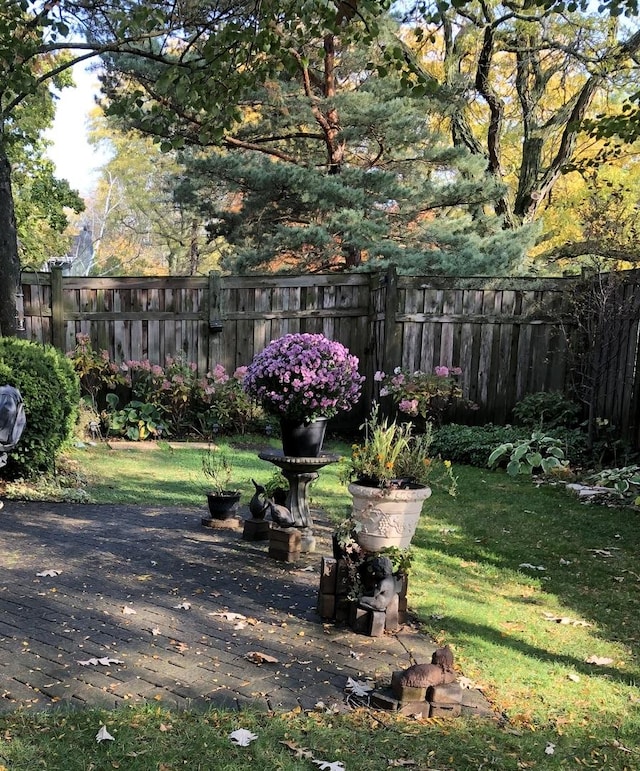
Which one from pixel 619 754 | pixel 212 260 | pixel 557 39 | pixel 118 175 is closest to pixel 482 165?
pixel 557 39

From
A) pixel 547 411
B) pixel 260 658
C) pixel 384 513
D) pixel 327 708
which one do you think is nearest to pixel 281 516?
pixel 384 513

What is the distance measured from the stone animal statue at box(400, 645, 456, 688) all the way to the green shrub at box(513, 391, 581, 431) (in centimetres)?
533

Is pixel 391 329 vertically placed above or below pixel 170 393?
above

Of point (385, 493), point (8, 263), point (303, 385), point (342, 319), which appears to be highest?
point (8, 263)

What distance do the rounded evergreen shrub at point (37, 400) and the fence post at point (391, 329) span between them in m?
4.04

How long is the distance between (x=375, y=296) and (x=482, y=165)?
13.9 feet

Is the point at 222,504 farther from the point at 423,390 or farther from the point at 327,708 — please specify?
the point at 423,390

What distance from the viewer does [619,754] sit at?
218 cm

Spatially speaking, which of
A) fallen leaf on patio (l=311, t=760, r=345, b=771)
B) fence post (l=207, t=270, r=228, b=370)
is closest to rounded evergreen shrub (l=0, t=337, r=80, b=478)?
fence post (l=207, t=270, r=228, b=370)

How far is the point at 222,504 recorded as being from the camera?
4.81 meters

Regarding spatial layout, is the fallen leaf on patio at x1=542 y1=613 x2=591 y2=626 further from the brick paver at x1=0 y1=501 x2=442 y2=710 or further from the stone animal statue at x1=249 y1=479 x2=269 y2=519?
the stone animal statue at x1=249 y1=479 x2=269 y2=519

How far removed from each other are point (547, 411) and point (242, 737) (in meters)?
6.42

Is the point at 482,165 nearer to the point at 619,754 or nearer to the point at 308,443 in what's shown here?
the point at 308,443

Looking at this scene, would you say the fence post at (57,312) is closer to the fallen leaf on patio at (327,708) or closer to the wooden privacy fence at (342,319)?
the wooden privacy fence at (342,319)
